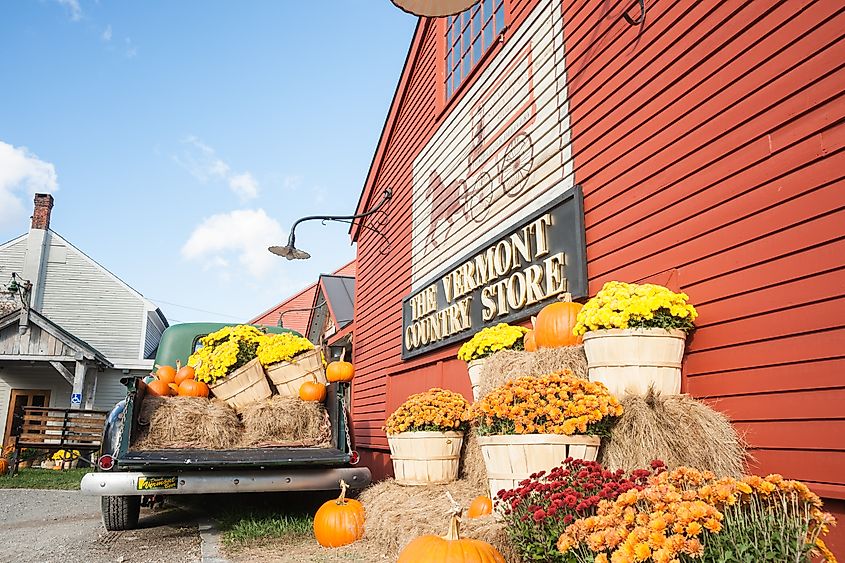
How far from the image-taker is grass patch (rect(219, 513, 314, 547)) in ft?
16.7

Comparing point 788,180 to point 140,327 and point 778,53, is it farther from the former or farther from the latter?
point 140,327

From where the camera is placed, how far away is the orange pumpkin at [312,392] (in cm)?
615

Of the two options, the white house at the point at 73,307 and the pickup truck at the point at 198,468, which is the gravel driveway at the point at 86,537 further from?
the white house at the point at 73,307

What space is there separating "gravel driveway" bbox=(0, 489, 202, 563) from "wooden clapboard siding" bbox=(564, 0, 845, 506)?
386 centimetres

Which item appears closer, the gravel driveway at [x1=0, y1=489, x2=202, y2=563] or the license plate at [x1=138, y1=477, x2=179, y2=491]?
the gravel driveway at [x1=0, y1=489, x2=202, y2=563]

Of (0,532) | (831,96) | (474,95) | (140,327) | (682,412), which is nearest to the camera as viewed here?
(831,96)

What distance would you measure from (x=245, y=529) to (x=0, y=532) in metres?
2.64

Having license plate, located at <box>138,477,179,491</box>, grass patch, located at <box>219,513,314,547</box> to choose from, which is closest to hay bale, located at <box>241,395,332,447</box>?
grass patch, located at <box>219,513,314,547</box>

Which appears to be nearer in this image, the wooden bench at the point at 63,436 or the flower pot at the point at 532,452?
the flower pot at the point at 532,452

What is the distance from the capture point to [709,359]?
3678 millimetres

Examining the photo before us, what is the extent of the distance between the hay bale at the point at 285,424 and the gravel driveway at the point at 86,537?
1010mm

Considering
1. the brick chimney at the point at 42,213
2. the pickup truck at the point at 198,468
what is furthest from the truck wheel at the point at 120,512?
the brick chimney at the point at 42,213

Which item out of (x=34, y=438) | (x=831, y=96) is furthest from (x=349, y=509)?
(x=34, y=438)

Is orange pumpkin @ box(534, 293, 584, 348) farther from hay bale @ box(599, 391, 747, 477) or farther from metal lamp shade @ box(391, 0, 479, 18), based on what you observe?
metal lamp shade @ box(391, 0, 479, 18)
